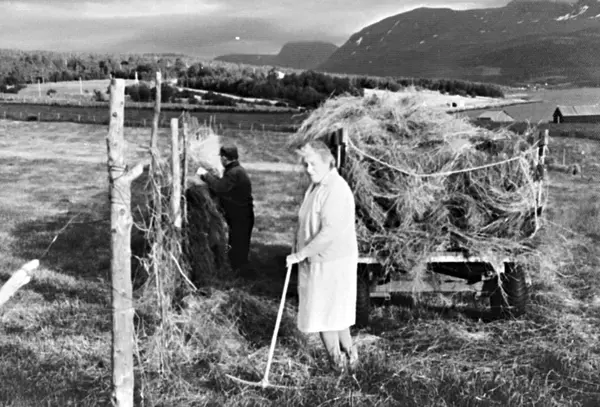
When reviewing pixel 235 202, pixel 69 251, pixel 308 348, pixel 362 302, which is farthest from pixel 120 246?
pixel 69 251

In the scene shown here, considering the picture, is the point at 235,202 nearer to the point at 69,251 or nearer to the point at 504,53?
the point at 69,251

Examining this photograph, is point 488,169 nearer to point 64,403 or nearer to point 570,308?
point 570,308

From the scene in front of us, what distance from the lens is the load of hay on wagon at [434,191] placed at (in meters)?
6.01

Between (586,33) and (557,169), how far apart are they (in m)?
108

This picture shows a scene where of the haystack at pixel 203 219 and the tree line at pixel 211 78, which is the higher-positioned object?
the tree line at pixel 211 78

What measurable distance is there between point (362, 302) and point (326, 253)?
59.5 inches

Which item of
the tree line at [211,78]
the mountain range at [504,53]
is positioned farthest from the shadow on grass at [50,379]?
the mountain range at [504,53]

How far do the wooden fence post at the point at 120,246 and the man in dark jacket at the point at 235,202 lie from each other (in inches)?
153

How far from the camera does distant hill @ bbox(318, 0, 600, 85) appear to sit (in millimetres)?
83062

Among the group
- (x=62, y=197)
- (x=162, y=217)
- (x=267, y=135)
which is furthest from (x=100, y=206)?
(x=267, y=135)

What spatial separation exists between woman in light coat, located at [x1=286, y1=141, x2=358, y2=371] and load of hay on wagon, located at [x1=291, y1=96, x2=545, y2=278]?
1.18 meters

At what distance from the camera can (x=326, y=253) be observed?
15.8 feet

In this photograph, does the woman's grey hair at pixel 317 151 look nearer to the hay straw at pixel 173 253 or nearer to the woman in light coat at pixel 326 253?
the woman in light coat at pixel 326 253

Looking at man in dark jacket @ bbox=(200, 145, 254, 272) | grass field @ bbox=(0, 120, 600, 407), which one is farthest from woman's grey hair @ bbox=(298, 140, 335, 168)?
man in dark jacket @ bbox=(200, 145, 254, 272)
